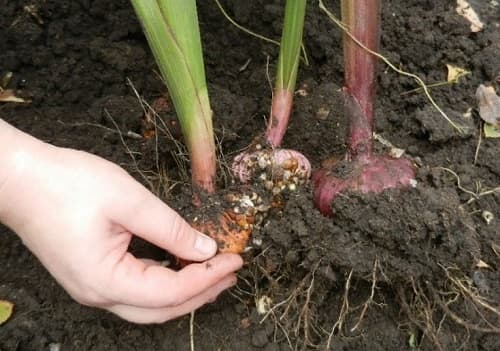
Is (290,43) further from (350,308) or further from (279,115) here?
(350,308)

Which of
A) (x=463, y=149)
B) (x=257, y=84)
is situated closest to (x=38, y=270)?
(x=257, y=84)

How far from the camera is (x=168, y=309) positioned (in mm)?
910

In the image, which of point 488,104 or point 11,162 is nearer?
point 11,162

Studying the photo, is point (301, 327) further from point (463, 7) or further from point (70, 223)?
point (463, 7)

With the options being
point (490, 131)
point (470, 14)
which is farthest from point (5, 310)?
point (470, 14)

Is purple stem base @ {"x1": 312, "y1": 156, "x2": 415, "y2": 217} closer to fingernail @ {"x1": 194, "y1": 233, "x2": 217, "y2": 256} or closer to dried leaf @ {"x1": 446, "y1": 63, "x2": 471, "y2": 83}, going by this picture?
fingernail @ {"x1": 194, "y1": 233, "x2": 217, "y2": 256}

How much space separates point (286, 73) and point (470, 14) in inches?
21.4

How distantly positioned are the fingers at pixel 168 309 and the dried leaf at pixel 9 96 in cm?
56

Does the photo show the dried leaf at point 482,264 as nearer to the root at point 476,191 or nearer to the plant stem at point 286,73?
the root at point 476,191

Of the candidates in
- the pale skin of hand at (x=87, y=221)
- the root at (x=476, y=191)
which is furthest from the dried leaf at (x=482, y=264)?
the pale skin of hand at (x=87, y=221)

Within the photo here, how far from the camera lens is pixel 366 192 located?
0.95 meters

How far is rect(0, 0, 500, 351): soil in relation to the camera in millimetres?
942

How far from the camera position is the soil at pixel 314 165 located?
3.09ft

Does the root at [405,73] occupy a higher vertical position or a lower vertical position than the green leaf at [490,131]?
higher
